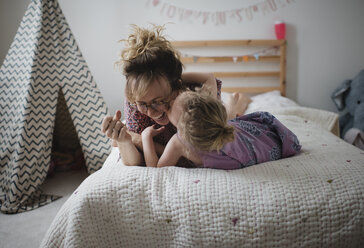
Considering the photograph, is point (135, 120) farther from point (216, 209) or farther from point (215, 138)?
point (216, 209)

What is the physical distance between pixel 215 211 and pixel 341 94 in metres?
2.39

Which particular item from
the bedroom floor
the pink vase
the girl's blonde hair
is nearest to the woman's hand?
the girl's blonde hair

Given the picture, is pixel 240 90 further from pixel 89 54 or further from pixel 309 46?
pixel 89 54

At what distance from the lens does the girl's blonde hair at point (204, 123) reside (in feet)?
3.04

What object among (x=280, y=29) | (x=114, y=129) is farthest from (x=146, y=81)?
(x=280, y=29)

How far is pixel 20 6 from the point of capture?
2.75 m

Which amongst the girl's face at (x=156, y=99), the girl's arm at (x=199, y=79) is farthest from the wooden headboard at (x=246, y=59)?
the girl's face at (x=156, y=99)

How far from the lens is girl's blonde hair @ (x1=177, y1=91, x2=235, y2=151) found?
93 cm

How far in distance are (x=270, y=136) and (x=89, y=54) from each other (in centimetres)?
230

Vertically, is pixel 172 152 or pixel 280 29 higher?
pixel 280 29

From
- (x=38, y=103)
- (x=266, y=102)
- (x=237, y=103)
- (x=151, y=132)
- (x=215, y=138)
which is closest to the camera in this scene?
(x=215, y=138)

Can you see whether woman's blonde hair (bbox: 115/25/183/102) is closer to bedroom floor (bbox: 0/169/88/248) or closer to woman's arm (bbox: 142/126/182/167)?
woman's arm (bbox: 142/126/182/167)

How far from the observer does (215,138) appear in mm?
942

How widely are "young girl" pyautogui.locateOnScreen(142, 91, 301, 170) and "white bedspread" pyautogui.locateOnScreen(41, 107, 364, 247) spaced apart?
100 mm
